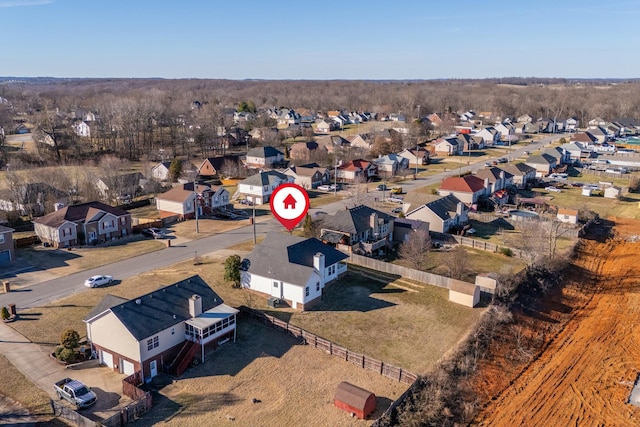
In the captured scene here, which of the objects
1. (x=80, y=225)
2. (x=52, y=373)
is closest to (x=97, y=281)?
(x=52, y=373)

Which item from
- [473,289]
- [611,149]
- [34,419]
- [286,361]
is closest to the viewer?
[34,419]

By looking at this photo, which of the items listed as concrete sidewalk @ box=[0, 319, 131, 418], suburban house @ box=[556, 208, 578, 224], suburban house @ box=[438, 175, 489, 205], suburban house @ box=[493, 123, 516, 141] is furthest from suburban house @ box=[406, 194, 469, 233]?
suburban house @ box=[493, 123, 516, 141]

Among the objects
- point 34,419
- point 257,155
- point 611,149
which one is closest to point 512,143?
point 611,149

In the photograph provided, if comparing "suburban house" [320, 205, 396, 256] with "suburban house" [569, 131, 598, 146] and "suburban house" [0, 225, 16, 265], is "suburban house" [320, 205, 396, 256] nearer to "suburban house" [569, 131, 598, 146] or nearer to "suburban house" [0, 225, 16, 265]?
"suburban house" [0, 225, 16, 265]

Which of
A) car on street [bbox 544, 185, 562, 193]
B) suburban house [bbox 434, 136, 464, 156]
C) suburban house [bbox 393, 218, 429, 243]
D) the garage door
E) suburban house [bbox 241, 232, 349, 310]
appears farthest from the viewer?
suburban house [bbox 434, 136, 464, 156]

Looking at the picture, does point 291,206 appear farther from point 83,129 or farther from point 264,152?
point 83,129

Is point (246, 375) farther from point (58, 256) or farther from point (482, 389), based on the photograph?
point (58, 256)
